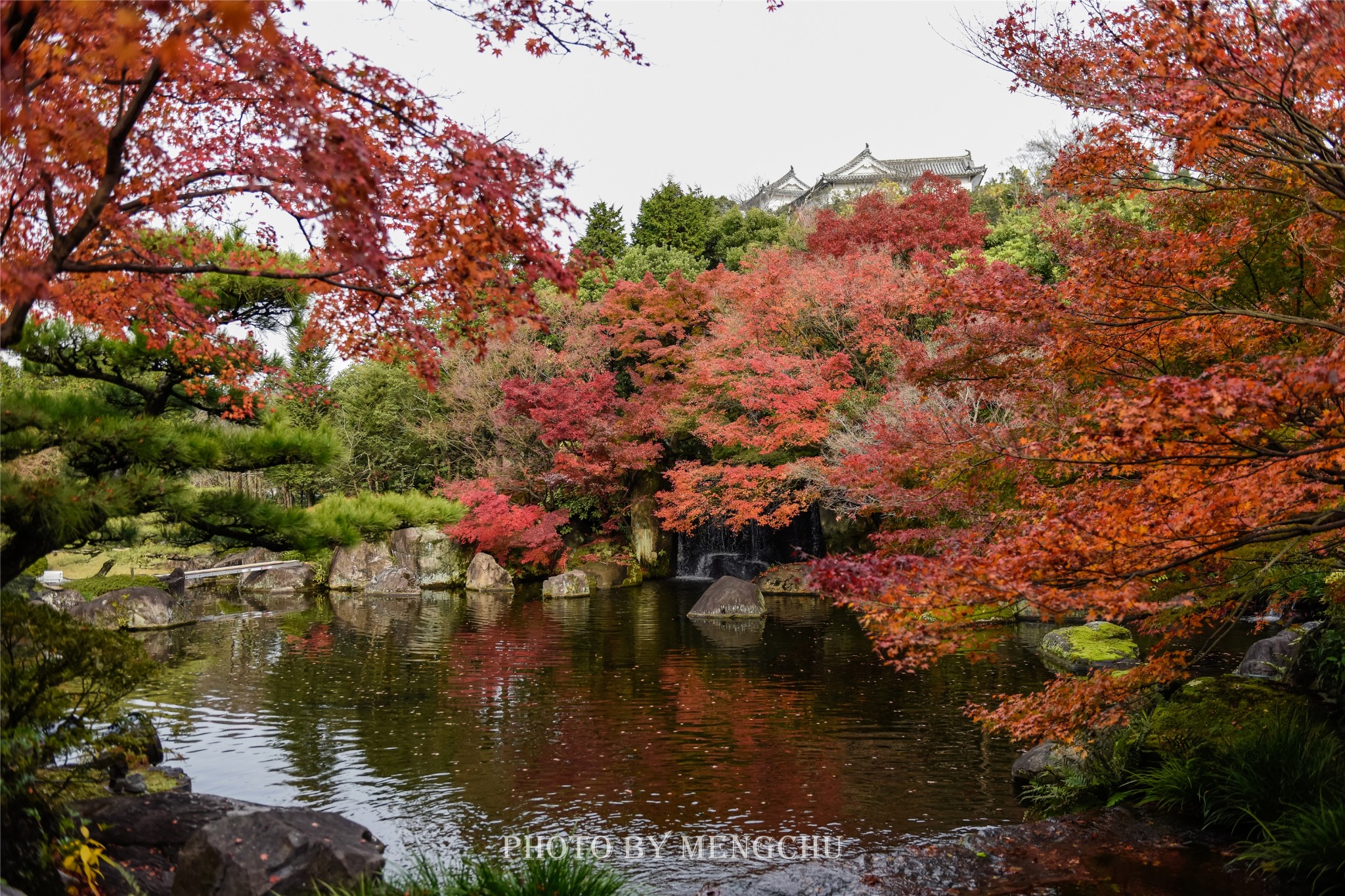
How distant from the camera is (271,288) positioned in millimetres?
7133

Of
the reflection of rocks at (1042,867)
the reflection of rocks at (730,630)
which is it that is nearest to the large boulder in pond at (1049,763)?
the reflection of rocks at (1042,867)

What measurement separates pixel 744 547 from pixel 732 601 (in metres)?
6.75

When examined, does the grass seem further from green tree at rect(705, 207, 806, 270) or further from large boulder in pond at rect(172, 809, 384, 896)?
green tree at rect(705, 207, 806, 270)

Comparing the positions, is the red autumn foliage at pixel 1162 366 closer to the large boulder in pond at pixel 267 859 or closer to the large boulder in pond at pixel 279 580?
the large boulder in pond at pixel 267 859

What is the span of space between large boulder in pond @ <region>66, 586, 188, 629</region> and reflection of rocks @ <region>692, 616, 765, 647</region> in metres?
9.33

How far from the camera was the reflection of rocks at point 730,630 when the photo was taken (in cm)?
1465

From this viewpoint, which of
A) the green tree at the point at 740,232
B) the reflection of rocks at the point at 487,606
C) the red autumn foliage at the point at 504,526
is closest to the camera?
the reflection of rocks at the point at 487,606

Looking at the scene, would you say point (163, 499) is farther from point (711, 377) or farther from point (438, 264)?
point (711, 377)

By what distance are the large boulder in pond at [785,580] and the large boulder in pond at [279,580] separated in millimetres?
10954

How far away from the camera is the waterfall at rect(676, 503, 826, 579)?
2314 centimetres

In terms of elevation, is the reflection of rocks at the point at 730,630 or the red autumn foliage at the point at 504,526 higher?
the red autumn foliage at the point at 504,526

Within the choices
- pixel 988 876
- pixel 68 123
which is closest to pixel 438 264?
pixel 68 123

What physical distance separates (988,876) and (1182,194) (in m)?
5.04

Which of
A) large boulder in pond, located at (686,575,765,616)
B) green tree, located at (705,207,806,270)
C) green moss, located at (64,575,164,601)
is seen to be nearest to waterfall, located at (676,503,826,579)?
large boulder in pond, located at (686,575,765,616)
